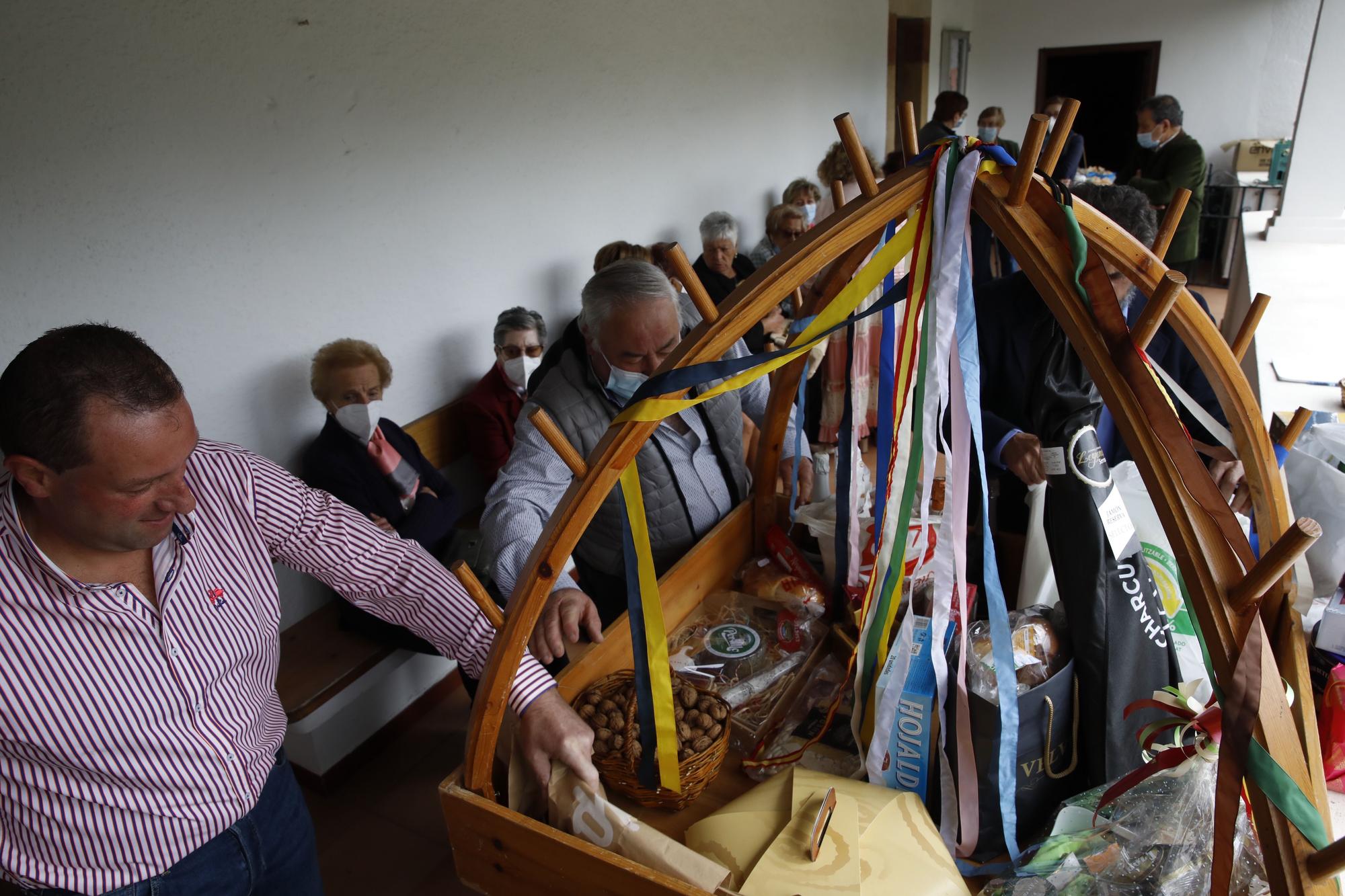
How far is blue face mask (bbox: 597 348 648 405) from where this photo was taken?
1966 mm

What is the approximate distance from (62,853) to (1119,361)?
171 cm

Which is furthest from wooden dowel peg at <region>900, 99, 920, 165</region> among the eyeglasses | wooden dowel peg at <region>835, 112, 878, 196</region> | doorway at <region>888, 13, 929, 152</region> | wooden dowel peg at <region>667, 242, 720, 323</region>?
doorway at <region>888, 13, 929, 152</region>

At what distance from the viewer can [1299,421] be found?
113cm

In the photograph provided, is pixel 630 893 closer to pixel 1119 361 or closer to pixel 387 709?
pixel 1119 361

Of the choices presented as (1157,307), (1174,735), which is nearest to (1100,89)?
(1174,735)

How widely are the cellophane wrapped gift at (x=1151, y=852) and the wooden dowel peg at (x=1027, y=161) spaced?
0.77 m

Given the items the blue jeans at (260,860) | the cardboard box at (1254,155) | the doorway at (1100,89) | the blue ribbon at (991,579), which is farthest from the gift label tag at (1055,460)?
the doorway at (1100,89)

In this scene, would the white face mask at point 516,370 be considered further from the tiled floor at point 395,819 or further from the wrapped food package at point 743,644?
the wrapped food package at point 743,644

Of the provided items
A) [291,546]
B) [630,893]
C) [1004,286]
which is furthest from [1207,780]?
[291,546]

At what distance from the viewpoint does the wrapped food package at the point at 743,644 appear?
158 cm

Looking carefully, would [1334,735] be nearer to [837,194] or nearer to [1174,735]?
[1174,735]

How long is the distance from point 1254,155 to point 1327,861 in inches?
428

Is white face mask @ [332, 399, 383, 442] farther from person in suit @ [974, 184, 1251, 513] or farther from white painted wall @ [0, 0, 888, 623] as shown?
person in suit @ [974, 184, 1251, 513]

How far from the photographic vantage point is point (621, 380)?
6.53 feet
